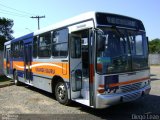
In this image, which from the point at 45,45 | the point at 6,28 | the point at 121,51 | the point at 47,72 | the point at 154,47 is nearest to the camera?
the point at 121,51

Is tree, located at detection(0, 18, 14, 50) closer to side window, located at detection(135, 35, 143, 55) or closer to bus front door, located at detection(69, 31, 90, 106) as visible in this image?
bus front door, located at detection(69, 31, 90, 106)

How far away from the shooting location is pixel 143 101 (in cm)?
966

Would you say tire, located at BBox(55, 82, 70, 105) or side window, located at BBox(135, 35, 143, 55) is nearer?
side window, located at BBox(135, 35, 143, 55)

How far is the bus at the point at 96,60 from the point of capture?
726cm

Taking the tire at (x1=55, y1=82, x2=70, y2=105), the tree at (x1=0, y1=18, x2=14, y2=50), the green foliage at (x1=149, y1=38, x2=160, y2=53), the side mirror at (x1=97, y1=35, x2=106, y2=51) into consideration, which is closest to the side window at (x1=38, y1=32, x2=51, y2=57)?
the tire at (x1=55, y1=82, x2=70, y2=105)

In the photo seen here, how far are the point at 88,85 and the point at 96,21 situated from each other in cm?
196

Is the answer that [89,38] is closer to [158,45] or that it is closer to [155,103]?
[155,103]

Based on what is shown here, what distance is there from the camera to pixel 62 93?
952 cm

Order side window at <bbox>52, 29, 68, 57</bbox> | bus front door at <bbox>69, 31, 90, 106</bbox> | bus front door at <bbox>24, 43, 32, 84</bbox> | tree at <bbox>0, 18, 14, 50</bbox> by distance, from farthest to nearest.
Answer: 1. tree at <bbox>0, 18, 14, 50</bbox>
2. bus front door at <bbox>24, 43, 32, 84</bbox>
3. side window at <bbox>52, 29, 68, 57</bbox>
4. bus front door at <bbox>69, 31, 90, 106</bbox>

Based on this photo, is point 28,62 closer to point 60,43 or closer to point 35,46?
point 35,46

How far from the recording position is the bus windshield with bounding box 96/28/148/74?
7238 millimetres

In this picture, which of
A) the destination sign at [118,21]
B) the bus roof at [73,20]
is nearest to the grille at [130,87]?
the destination sign at [118,21]

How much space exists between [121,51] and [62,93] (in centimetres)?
299

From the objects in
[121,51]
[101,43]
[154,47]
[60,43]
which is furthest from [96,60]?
[154,47]
